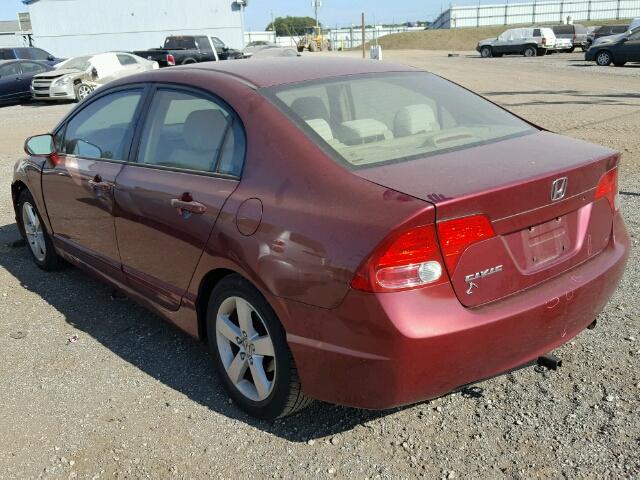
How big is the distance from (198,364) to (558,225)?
2.15 m

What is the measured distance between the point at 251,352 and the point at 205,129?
3.91 ft

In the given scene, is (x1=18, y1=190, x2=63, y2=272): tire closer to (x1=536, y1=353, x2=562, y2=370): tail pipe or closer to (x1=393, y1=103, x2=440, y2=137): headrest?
(x1=393, y1=103, x2=440, y2=137): headrest

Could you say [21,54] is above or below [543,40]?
above

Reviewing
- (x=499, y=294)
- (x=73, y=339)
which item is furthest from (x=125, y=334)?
(x=499, y=294)

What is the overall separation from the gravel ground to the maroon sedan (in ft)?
0.89

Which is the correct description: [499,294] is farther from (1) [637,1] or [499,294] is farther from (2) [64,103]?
(1) [637,1]

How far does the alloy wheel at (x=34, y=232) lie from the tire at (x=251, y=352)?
268cm

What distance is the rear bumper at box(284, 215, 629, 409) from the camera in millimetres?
2412

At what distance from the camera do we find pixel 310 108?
3.14m

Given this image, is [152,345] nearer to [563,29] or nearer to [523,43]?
[523,43]

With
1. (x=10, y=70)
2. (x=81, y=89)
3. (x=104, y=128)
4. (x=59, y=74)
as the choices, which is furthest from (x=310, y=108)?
(x=10, y=70)

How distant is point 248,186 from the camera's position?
2930 mm

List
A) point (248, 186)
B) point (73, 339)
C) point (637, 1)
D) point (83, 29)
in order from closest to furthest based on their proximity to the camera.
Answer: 1. point (248, 186)
2. point (73, 339)
3. point (83, 29)
4. point (637, 1)

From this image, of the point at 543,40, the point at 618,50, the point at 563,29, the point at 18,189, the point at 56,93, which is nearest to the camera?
the point at 18,189
